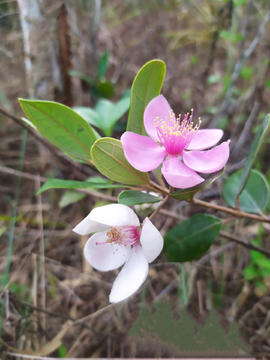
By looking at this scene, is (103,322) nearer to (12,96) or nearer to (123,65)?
(12,96)

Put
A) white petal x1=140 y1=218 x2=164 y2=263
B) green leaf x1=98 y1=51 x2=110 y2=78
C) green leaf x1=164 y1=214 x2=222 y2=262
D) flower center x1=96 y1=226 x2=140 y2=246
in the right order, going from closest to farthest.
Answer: white petal x1=140 y1=218 x2=164 y2=263 < flower center x1=96 y1=226 x2=140 y2=246 < green leaf x1=164 y1=214 x2=222 y2=262 < green leaf x1=98 y1=51 x2=110 y2=78

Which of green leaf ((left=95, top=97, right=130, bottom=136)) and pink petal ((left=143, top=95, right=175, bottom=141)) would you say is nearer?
pink petal ((left=143, top=95, right=175, bottom=141))

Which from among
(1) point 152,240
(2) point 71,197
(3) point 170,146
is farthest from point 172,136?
(2) point 71,197

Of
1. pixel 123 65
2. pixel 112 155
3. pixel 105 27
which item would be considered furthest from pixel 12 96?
pixel 112 155

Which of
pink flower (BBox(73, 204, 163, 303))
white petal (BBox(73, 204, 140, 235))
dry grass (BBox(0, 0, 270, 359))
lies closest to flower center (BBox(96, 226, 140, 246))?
pink flower (BBox(73, 204, 163, 303))

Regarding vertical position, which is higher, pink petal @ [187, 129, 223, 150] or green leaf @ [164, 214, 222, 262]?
pink petal @ [187, 129, 223, 150]

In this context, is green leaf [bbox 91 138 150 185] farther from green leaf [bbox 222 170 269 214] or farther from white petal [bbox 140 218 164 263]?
green leaf [bbox 222 170 269 214]
